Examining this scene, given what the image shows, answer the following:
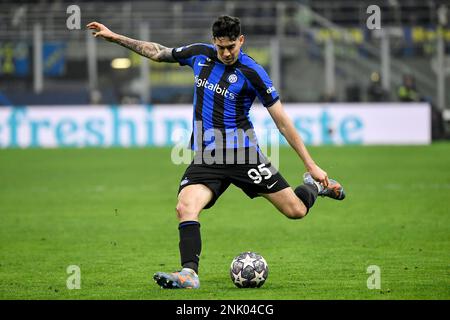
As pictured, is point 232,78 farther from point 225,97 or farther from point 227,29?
point 227,29

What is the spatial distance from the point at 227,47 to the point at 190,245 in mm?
1600

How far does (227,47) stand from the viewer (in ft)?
25.2

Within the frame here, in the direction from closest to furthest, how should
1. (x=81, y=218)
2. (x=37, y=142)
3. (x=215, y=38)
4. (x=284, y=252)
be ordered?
1. (x=215, y=38)
2. (x=284, y=252)
3. (x=81, y=218)
4. (x=37, y=142)

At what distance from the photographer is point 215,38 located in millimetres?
7660

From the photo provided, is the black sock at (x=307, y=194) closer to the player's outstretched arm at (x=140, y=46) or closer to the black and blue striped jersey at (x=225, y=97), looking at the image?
the black and blue striped jersey at (x=225, y=97)

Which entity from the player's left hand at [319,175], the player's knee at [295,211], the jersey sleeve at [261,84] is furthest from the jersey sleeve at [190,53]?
the player's knee at [295,211]

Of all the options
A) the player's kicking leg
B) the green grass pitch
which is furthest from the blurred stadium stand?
the player's kicking leg

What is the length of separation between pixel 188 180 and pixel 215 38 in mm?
1192

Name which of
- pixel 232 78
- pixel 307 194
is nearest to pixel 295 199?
pixel 307 194

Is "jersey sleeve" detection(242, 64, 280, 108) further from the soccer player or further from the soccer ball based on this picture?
the soccer ball

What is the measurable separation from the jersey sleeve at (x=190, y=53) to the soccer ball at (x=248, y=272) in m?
1.73

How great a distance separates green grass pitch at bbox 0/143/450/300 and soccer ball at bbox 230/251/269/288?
105 mm
